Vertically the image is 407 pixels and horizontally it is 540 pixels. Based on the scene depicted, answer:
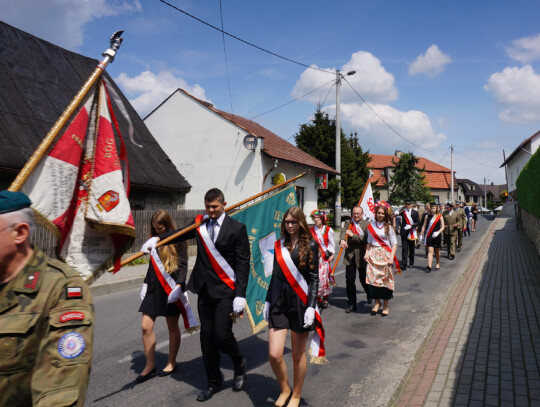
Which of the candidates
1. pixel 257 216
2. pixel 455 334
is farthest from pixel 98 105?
pixel 455 334

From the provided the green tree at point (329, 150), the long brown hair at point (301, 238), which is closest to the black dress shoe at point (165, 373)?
the long brown hair at point (301, 238)

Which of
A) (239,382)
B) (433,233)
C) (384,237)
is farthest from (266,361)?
(433,233)

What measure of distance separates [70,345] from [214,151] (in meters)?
19.9

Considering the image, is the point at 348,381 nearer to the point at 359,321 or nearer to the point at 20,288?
the point at 359,321

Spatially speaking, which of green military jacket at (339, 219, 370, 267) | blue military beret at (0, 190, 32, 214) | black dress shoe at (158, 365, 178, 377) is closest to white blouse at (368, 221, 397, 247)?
green military jacket at (339, 219, 370, 267)

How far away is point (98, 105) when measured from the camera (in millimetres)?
2941

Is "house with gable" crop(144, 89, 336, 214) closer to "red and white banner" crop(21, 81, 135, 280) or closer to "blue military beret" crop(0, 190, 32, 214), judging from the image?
"red and white banner" crop(21, 81, 135, 280)

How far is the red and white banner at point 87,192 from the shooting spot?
2637mm

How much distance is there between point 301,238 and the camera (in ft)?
13.3

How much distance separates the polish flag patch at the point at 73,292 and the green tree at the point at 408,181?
1763 inches

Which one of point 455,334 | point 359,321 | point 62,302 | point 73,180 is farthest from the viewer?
point 359,321

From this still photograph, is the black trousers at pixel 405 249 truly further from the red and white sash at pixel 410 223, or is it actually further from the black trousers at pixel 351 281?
the black trousers at pixel 351 281

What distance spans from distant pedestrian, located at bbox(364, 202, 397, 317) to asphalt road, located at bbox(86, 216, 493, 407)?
16.6 inches

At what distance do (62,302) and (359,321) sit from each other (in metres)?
5.92
